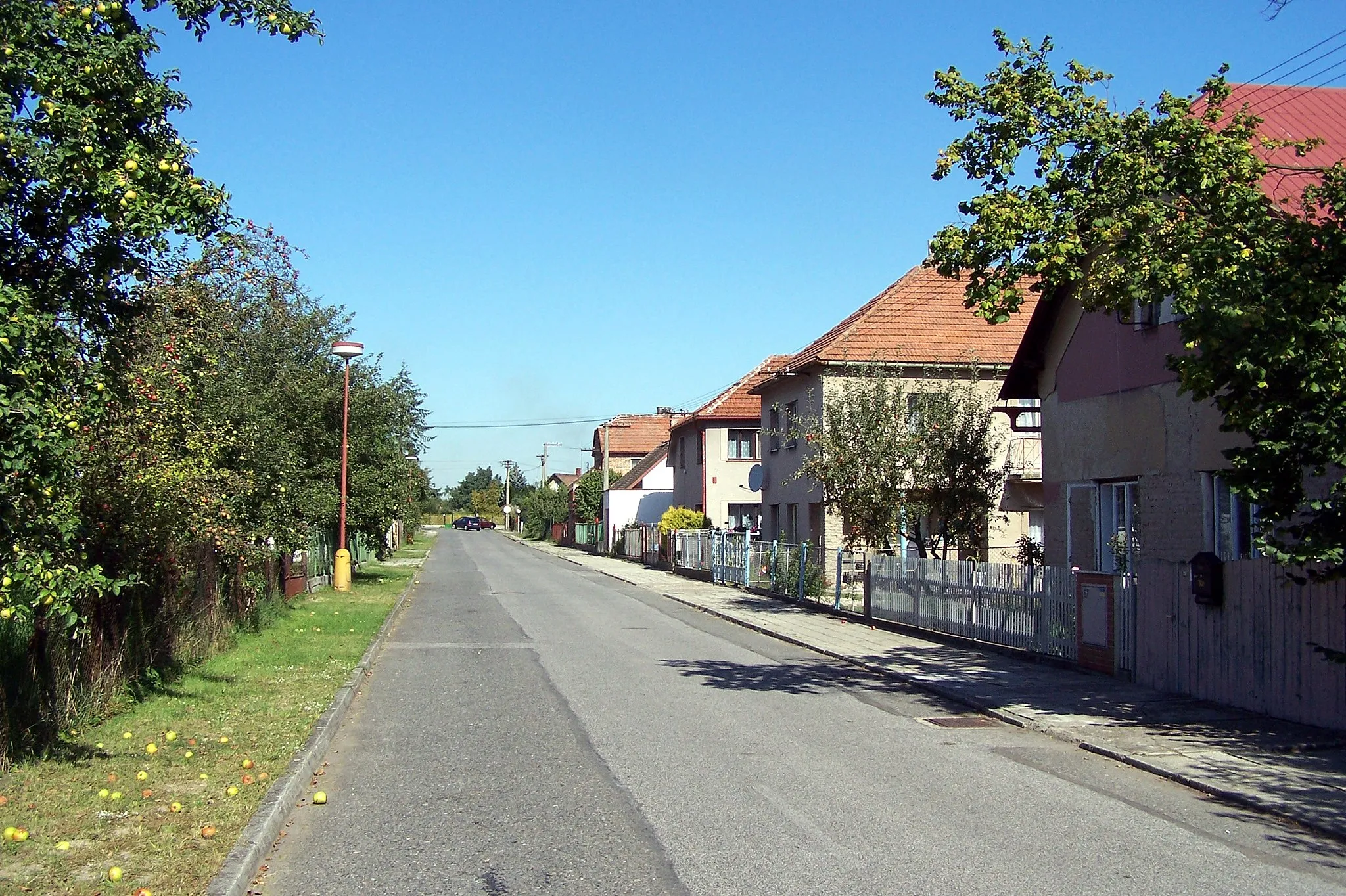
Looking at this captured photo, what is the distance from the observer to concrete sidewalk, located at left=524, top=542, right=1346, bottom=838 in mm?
8109

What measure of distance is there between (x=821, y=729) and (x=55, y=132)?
7524 millimetres

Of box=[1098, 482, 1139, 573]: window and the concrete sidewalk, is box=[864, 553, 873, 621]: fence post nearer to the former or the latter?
the concrete sidewalk

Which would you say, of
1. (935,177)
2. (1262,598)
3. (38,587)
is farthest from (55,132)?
(1262,598)

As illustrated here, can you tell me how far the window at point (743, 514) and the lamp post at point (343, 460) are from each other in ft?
59.0

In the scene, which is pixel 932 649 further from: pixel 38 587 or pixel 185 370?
pixel 38 587

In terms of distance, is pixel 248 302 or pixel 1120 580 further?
pixel 248 302

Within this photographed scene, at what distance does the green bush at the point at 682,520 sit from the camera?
43.6 meters

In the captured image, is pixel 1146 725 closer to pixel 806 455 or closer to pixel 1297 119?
pixel 1297 119

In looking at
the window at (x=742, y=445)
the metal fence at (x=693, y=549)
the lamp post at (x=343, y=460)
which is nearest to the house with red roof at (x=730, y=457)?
the window at (x=742, y=445)

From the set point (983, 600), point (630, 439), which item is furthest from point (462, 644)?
point (630, 439)

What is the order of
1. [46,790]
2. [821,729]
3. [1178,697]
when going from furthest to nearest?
[1178,697] → [821,729] → [46,790]

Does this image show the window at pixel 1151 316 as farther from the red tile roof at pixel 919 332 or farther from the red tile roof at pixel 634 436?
the red tile roof at pixel 634 436

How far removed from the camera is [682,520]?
44.0 meters

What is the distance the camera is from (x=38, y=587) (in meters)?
6.71
